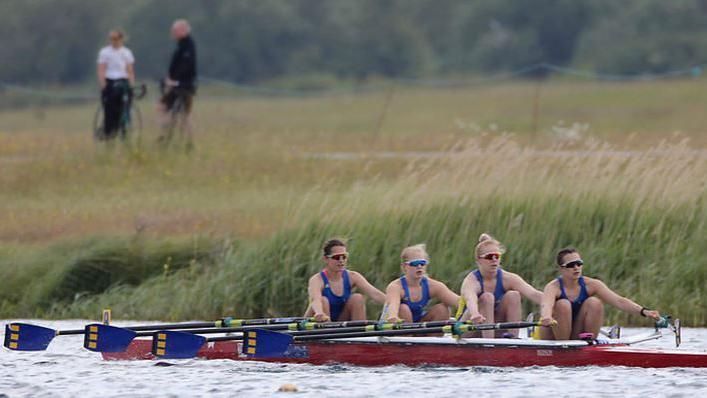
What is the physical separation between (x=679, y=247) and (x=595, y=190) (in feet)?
4.09

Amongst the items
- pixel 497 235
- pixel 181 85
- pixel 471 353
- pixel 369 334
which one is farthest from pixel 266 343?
pixel 181 85

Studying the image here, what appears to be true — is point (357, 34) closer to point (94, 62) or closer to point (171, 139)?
point (94, 62)

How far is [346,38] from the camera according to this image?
76.3 meters

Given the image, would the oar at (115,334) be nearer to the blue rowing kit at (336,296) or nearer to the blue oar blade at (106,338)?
the blue oar blade at (106,338)

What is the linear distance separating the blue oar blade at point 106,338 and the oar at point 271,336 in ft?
A: 1.56

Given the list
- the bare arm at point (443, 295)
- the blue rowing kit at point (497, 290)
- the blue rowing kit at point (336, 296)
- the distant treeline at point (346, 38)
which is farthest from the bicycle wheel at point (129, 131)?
the distant treeline at point (346, 38)

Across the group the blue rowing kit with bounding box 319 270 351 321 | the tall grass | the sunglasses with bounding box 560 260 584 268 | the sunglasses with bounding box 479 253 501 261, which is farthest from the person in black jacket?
the sunglasses with bounding box 560 260 584 268

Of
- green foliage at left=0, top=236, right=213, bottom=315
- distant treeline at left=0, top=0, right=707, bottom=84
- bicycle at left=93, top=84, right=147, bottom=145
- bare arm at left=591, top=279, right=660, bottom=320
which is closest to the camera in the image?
bare arm at left=591, top=279, right=660, bottom=320

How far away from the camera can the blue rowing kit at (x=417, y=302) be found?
15.4 m

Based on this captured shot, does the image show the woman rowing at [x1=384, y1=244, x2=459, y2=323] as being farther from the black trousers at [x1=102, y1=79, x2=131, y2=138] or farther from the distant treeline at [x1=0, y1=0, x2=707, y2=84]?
the distant treeline at [x1=0, y1=0, x2=707, y2=84]

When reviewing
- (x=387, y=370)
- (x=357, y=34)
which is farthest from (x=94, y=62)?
(x=387, y=370)

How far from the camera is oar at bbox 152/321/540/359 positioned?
48.2ft

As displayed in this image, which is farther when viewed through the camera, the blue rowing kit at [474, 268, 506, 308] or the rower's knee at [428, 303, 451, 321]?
the rower's knee at [428, 303, 451, 321]

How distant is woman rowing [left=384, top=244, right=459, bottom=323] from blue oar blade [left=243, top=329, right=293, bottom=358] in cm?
114
